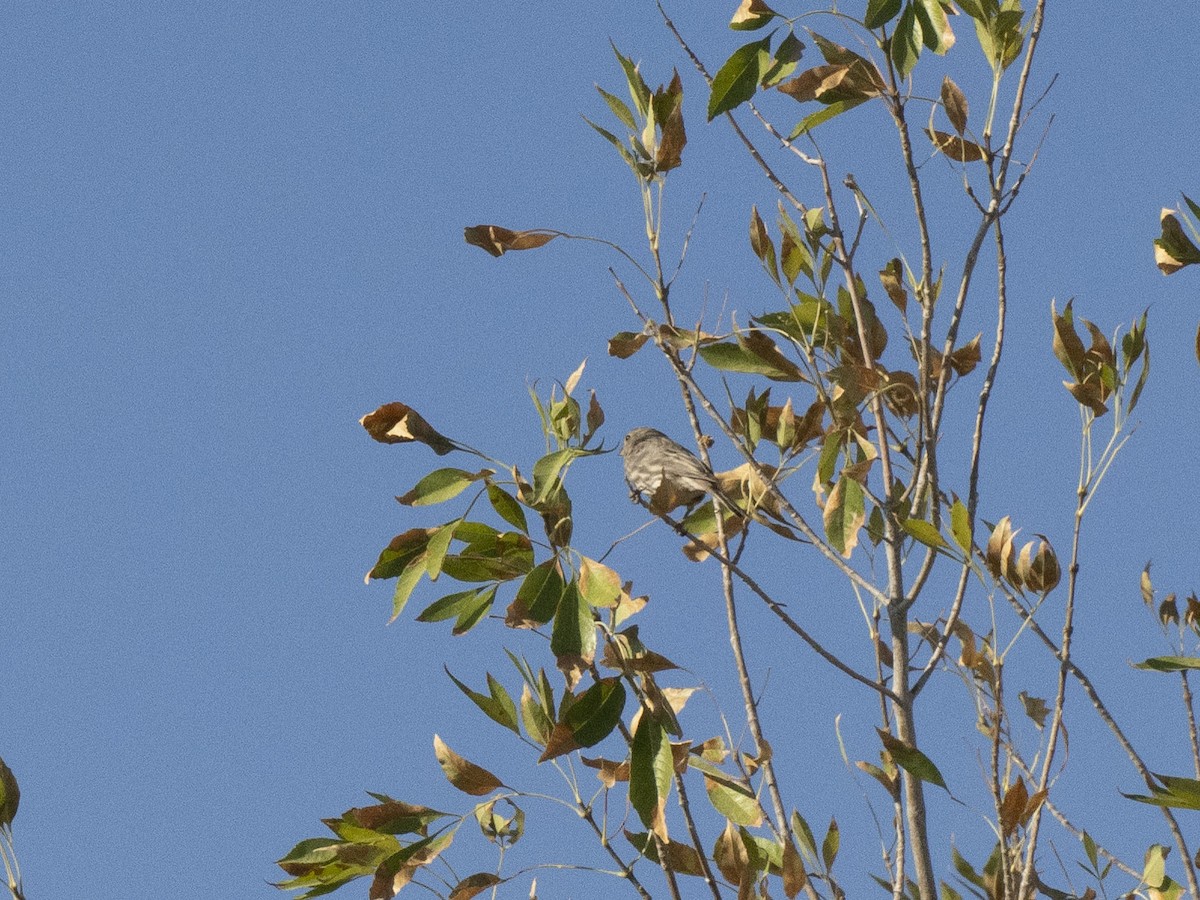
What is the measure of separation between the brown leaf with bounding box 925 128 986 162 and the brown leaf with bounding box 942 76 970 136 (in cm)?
2

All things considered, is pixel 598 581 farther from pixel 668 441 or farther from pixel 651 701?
pixel 668 441

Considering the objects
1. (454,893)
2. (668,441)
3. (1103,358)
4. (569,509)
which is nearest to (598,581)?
(569,509)

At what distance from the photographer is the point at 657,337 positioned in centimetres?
254

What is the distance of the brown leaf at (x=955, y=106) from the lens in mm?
2725

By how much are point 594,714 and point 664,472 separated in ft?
2.06

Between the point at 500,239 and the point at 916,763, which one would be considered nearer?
the point at 916,763

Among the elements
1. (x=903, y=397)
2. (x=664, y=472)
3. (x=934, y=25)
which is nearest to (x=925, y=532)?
(x=903, y=397)

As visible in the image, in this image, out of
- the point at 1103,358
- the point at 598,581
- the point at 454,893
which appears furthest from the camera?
the point at 1103,358

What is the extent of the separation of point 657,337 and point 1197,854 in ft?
4.02

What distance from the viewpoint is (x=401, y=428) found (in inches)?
90.4

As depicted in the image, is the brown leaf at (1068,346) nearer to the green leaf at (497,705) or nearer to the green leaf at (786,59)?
the green leaf at (786,59)

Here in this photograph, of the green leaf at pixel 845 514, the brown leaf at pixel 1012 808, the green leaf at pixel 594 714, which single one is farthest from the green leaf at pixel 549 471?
the brown leaf at pixel 1012 808

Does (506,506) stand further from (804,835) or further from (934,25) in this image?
(934,25)

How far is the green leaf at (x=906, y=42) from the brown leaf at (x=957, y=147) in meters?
0.17
